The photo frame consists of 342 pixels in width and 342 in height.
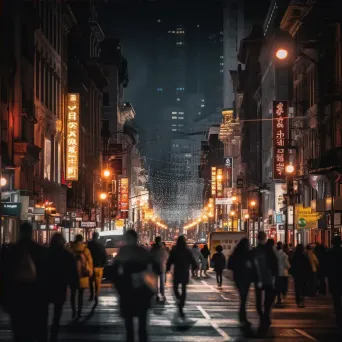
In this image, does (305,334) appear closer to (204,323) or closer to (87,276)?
(204,323)

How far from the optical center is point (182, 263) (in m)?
27.5

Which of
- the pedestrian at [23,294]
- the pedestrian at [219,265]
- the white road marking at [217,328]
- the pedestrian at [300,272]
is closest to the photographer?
the pedestrian at [23,294]

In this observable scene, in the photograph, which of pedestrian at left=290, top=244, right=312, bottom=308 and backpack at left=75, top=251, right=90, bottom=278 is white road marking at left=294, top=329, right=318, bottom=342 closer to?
backpack at left=75, top=251, right=90, bottom=278

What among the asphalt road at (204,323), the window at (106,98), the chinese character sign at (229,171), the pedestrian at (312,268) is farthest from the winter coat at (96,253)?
the chinese character sign at (229,171)

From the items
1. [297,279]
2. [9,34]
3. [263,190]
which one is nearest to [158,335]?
[297,279]

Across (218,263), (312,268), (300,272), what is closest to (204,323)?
(300,272)

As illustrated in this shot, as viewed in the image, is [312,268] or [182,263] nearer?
[182,263]

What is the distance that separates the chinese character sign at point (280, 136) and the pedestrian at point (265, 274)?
5746 centimetres

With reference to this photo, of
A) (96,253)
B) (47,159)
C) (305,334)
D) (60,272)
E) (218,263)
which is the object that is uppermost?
(47,159)

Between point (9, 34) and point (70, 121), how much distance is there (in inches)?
995

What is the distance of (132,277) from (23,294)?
6.05ft

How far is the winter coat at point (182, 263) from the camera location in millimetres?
27359

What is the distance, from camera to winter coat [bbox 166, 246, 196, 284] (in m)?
27.4

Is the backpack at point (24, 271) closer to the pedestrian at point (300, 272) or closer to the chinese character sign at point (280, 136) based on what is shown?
the pedestrian at point (300, 272)
